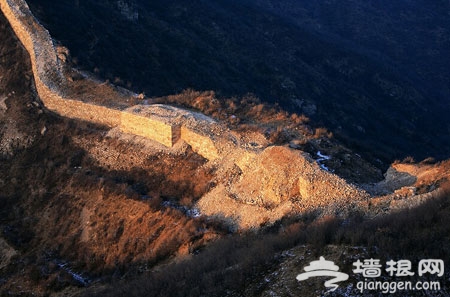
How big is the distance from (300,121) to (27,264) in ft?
41.7

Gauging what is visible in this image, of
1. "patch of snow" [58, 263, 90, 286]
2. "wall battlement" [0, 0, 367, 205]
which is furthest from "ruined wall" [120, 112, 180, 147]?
"patch of snow" [58, 263, 90, 286]

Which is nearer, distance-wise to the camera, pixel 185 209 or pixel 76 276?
pixel 76 276

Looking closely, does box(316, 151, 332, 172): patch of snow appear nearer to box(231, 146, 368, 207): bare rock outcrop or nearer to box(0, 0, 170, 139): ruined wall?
box(231, 146, 368, 207): bare rock outcrop

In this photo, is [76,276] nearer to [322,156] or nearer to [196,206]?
[196,206]

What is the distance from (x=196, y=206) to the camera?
1891 centimetres

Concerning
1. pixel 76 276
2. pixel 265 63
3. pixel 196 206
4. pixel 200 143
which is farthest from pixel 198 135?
pixel 265 63

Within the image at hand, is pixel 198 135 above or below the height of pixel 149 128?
below

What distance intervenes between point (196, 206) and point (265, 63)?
1355 inches

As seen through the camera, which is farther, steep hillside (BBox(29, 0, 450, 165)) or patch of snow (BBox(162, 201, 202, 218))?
steep hillside (BBox(29, 0, 450, 165))

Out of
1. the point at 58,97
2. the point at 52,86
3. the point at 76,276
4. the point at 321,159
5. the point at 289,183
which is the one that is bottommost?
the point at 76,276

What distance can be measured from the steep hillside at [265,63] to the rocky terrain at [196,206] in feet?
18.1

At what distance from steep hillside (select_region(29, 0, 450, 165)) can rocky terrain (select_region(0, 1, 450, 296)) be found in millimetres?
5506

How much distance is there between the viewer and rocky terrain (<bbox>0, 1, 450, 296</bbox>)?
11625mm

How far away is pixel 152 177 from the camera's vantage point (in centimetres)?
2089
